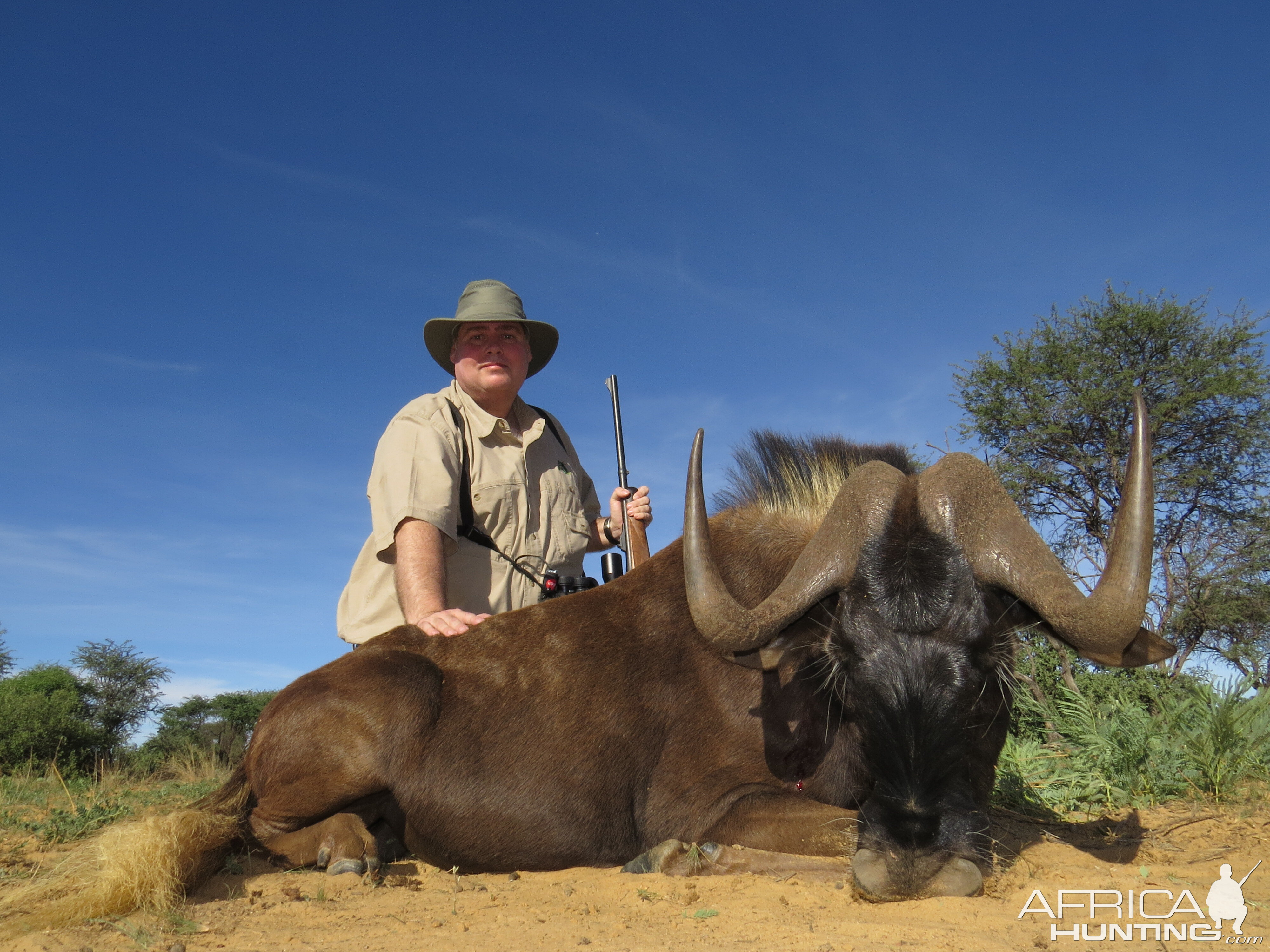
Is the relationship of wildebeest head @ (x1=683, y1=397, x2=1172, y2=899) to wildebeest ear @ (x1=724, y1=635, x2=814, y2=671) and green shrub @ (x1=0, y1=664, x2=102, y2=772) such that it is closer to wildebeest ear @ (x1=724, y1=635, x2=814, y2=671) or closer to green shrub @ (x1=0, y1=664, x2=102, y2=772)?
wildebeest ear @ (x1=724, y1=635, x2=814, y2=671)

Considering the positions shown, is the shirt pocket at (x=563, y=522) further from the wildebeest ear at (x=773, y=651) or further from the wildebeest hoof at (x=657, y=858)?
the wildebeest ear at (x=773, y=651)

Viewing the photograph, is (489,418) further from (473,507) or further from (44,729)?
(44,729)

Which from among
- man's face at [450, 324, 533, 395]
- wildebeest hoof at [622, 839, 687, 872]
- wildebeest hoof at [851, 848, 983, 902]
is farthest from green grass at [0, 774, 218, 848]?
wildebeest hoof at [851, 848, 983, 902]

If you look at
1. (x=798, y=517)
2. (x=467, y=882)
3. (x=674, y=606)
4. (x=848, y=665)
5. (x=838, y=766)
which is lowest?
(x=467, y=882)

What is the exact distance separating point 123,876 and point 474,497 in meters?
3.14

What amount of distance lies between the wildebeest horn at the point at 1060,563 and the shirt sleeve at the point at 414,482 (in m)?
2.92

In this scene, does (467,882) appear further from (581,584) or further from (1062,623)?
(1062,623)

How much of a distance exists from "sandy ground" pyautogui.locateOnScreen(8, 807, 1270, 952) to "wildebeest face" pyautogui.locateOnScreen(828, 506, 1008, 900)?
0.45 feet

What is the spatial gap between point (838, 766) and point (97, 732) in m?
14.2

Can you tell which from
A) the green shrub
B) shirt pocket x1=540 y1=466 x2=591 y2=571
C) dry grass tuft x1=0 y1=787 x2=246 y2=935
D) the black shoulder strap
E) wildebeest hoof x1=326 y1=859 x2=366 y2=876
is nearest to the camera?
dry grass tuft x1=0 y1=787 x2=246 y2=935

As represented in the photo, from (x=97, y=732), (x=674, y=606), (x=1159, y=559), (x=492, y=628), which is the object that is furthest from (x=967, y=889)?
(x=97, y=732)

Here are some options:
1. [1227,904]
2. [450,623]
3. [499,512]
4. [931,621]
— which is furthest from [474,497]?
[1227,904]

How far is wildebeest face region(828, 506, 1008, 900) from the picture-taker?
3145 millimetres

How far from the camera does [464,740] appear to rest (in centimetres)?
424
